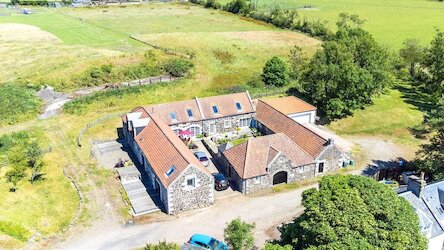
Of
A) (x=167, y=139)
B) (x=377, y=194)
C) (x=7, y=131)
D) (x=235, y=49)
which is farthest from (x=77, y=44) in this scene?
(x=377, y=194)

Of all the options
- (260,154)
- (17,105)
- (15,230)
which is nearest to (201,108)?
(260,154)

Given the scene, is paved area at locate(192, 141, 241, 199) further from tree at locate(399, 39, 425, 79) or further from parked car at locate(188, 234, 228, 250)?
tree at locate(399, 39, 425, 79)

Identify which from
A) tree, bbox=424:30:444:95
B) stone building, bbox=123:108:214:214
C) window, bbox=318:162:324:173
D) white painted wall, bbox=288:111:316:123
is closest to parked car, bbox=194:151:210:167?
stone building, bbox=123:108:214:214

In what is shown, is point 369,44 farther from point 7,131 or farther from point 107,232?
point 7,131

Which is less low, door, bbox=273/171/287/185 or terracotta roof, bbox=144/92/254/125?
terracotta roof, bbox=144/92/254/125

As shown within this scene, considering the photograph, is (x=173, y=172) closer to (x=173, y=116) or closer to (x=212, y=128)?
(x=173, y=116)

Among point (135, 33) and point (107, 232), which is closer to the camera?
point (107, 232)

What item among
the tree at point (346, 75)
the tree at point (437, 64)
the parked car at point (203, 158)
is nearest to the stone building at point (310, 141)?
the tree at point (346, 75)

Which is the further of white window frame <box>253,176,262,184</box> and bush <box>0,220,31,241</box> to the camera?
white window frame <box>253,176,262,184</box>
